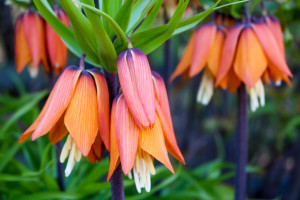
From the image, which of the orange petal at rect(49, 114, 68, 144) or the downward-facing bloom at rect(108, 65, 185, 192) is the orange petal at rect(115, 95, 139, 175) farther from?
the orange petal at rect(49, 114, 68, 144)

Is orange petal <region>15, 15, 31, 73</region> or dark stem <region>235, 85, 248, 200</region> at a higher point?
orange petal <region>15, 15, 31, 73</region>

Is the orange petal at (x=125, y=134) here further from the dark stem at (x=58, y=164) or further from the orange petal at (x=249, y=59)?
the dark stem at (x=58, y=164)

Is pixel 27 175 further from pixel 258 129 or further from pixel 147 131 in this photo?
pixel 258 129

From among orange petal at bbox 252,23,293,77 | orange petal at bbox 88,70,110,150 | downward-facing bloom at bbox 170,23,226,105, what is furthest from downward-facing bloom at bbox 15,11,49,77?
orange petal at bbox 252,23,293,77

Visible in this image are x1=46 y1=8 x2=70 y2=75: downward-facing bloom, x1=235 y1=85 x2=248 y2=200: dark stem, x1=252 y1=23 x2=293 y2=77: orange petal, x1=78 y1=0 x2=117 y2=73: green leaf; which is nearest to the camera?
x1=78 y1=0 x2=117 y2=73: green leaf

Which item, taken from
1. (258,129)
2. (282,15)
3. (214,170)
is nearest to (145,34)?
(282,15)

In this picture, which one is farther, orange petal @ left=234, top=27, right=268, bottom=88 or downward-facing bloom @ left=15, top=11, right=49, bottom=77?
downward-facing bloom @ left=15, top=11, right=49, bottom=77
